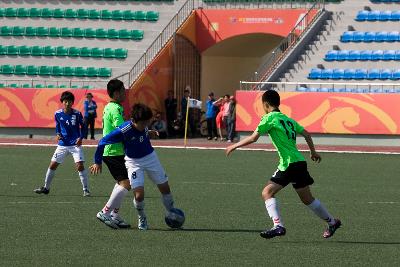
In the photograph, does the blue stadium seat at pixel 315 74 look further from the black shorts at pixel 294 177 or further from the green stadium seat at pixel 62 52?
the black shorts at pixel 294 177

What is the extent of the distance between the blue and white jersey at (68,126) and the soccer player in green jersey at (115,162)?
4.46 metres

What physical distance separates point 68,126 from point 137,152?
19.9 ft

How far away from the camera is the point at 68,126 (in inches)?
792

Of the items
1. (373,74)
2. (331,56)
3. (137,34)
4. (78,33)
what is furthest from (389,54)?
(78,33)

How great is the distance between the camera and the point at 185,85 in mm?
47688

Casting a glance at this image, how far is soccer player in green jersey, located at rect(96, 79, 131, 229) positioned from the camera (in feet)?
47.4

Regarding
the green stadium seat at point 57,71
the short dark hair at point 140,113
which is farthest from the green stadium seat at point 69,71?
the short dark hair at point 140,113

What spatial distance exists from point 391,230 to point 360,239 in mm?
1192

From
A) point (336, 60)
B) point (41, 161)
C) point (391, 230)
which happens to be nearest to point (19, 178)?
point (41, 161)

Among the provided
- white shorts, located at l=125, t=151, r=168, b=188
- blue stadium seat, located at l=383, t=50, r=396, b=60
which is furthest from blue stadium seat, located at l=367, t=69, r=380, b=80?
white shorts, located at l=125, t=151, r=168, b=188

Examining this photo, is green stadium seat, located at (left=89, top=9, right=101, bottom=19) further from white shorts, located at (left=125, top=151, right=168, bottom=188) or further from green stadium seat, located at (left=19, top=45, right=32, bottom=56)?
white shorts, located at (left=125, top=151, right=168, bottom=188)

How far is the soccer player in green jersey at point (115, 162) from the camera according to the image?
14453 mm

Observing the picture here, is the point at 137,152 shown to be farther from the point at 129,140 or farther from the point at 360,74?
the point at 360,74

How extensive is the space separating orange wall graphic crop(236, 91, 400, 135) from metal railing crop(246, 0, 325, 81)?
1.86 meters
